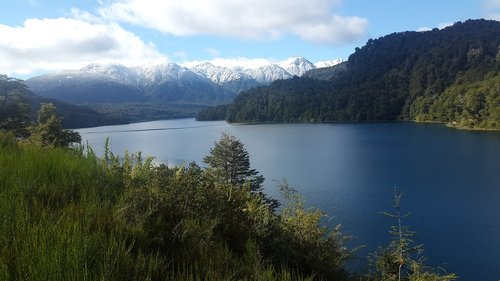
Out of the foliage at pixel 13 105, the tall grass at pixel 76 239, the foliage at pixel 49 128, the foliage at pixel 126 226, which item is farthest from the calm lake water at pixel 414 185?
the foliage at pixel 13 105

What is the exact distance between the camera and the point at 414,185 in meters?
49.7

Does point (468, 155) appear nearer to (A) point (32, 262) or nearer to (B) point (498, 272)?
(B) point (498, 272)

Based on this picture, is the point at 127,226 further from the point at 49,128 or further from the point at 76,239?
the point at 49,128

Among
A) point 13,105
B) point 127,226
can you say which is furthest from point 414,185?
point 127,226

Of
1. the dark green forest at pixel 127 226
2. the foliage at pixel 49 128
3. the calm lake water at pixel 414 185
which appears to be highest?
the dark green forest at pixel 127 226

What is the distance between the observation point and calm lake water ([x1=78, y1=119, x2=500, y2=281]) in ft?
97.6

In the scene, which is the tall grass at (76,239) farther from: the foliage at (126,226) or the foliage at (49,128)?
the foliage at (49,128)

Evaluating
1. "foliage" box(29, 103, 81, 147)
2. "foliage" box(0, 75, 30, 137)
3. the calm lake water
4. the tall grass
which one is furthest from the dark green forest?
"foliage" box(0, 75, 30, 137)

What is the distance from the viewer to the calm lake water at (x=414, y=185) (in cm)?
2976

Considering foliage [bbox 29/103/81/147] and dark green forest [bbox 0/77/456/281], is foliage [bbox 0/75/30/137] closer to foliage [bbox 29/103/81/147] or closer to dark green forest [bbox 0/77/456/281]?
foliage [bbox 29/103/81/147]

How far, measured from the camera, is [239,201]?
18.7 ft

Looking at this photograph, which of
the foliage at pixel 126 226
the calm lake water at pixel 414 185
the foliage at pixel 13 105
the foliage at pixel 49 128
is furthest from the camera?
the foliage at pixel 13 105

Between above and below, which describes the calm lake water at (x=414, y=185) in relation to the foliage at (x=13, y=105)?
below

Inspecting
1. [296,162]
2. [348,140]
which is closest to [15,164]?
[296,162]
